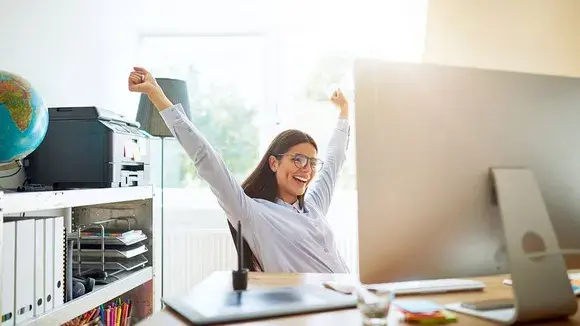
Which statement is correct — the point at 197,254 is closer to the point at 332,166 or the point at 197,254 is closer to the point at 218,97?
the point at 218,97

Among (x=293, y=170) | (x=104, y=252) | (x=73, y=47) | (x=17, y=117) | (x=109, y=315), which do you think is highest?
(x=73, y=47)

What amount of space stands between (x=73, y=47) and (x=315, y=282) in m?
2.11

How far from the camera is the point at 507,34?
308 cm

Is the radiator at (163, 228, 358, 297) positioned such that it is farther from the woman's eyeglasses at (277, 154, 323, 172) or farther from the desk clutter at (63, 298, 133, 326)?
the woman's eyeglasses at (277, 154, 323, 172)

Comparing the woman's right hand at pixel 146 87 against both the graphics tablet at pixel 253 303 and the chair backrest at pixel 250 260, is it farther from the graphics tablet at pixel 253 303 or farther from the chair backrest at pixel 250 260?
the graphics tablet at pixel 253 303

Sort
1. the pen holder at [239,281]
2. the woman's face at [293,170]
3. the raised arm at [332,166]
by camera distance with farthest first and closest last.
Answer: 1. the raised arm at [332,166]
2. the woman's face at [293,170]
3. the pen holder at [239,281]

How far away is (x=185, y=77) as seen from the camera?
3.73 metres

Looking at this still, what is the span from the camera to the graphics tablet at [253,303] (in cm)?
104

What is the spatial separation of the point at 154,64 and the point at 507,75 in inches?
120

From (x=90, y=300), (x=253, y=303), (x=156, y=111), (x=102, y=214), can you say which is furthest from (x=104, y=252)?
(x=253, y=303)

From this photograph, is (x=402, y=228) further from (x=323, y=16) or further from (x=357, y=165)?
(x=323, y=16)

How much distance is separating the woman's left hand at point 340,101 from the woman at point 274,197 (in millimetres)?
261

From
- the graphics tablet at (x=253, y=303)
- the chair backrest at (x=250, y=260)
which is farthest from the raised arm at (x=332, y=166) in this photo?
the graphics tablet at (x=253, y=303)

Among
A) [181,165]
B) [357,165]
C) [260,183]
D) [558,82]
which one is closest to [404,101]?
[357,165]
